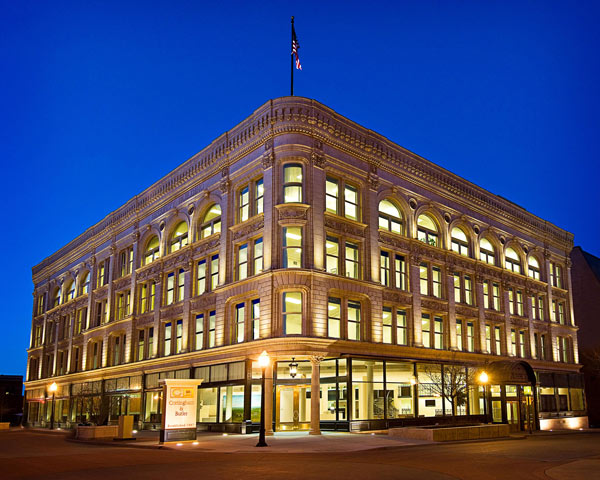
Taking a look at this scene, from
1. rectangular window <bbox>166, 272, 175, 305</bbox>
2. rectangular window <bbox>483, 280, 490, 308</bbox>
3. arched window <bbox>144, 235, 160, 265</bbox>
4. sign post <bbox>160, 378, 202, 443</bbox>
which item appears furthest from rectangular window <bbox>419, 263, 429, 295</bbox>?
arched window <bbox>144, 235, 160, 265</bbox>

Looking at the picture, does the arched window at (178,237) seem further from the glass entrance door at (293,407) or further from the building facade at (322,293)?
the glass entrance door at (293,407)

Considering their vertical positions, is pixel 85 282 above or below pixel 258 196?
below

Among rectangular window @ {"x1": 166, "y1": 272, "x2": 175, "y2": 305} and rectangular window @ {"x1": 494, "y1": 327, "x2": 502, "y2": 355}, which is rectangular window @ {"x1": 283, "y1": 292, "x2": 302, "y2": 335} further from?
rectangular window @ {"x1": 494, "y1": 327, "x2": 502, "y2": 355}

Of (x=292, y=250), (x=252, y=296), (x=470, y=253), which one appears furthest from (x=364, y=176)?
(x=470, y=253)

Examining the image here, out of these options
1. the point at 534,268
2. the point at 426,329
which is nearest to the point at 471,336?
the point at 426,329

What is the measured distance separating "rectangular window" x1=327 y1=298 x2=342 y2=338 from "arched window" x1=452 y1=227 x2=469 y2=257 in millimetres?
16471

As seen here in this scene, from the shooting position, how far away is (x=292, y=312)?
123ft

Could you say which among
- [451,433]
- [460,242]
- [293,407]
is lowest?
[451,433]

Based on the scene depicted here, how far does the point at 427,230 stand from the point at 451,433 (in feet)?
69.0

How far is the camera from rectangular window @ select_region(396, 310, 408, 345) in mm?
44031

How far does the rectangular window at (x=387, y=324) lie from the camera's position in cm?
4289

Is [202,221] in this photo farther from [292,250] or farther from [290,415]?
[290,415]

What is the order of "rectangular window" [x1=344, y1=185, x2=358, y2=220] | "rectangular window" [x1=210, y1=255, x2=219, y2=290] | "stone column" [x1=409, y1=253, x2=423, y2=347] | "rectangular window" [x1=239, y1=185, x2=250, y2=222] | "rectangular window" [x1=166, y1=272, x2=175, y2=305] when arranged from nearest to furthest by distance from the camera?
"rectangular window" [x1=344, y1=185, x2=358, y2=220] < "rectangular window" [x1=239, y1=185, x2=250, y2=222] < "stone column" [x1=409, y1=253, x2=423, y2=347] < "rectangular window" [x1=210, y1=255, x2=219, y2=290] < "rectangular window" [x1=166, y1=272, x2=175, y2=305]

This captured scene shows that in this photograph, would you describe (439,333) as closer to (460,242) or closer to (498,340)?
(460,242)
